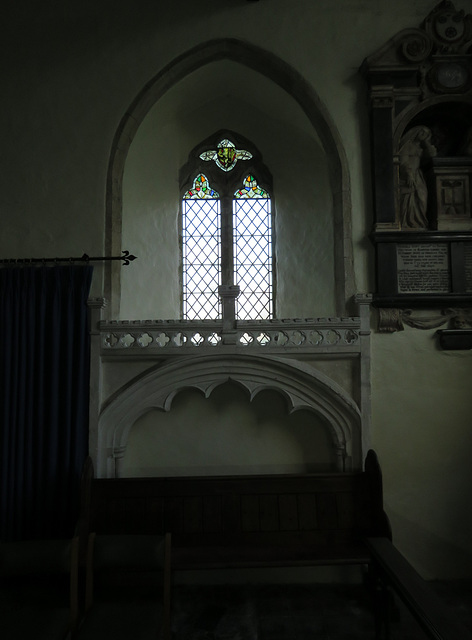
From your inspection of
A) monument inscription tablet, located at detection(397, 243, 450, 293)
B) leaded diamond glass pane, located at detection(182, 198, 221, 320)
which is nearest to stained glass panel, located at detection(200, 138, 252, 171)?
leaded diamond glass pane, located at detection(182, 198, 221, 320)

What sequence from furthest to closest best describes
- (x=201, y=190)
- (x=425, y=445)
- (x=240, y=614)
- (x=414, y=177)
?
1. (x=201, y=190)
2. (x=414, y=177)
3. (x=425, y=445)
4. (x=240, y=614)

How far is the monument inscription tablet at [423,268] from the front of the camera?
500 cm

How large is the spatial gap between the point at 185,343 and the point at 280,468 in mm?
1546

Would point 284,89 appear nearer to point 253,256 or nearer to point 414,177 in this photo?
point 414,177

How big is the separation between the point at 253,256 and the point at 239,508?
3.08m

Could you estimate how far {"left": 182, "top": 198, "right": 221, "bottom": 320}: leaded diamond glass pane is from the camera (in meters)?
6.38

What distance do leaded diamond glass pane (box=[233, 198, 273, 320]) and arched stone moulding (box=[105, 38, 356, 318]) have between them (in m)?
1.28

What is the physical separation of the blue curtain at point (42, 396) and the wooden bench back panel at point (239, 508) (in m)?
0.45

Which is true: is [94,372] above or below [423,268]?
below

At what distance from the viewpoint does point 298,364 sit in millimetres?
4734

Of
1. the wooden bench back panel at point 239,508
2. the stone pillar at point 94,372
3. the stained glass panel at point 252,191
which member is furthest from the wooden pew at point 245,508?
the stained glass panel at point 252,191

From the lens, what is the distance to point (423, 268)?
5035 millimetres

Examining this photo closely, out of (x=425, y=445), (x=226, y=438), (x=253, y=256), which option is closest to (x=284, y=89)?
(x=253, y=256)

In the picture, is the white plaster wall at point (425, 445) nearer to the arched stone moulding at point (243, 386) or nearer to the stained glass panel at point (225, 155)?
the arched stone moulding at point (243, 386)
